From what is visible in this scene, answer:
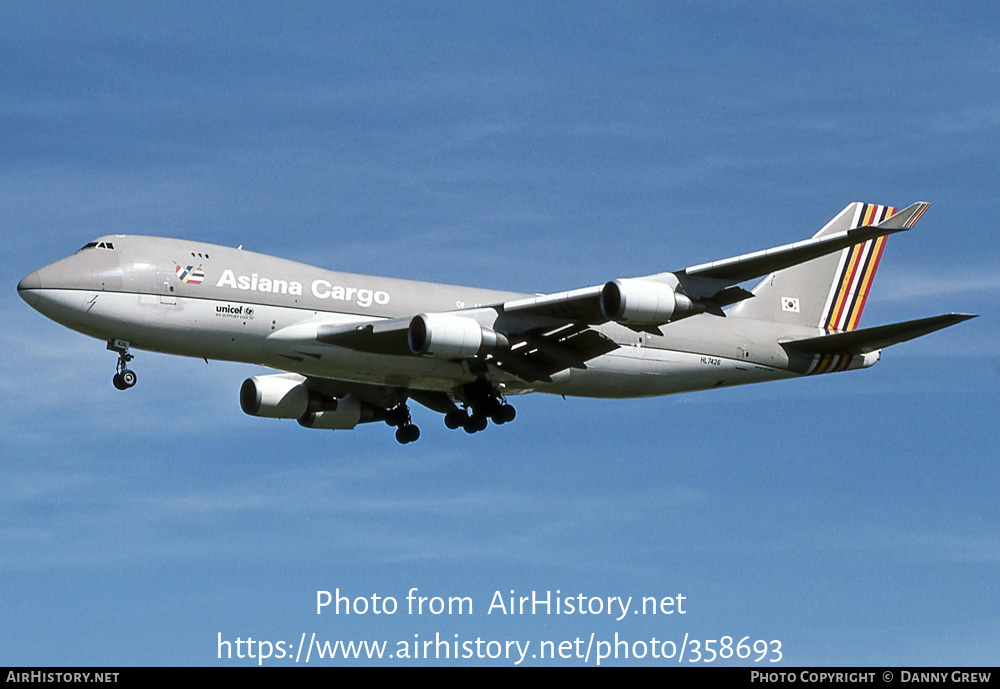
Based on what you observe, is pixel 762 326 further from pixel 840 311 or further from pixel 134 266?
pixel 134 266

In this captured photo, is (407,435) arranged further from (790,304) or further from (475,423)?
(790,304)

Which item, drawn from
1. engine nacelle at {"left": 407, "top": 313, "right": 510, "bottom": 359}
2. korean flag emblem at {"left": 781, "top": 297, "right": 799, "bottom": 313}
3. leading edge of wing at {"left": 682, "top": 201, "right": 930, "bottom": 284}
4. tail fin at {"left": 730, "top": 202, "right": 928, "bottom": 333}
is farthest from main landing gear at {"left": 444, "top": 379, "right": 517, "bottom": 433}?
korean flag emblem at {"left": 781, "top": 297, "right": 799, "bottom": 313}

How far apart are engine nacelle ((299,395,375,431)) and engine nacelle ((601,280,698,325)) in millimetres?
11705

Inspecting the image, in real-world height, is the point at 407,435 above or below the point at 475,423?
above

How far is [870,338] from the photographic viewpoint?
4469cm

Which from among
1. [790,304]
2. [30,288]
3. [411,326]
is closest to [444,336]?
[411,326]

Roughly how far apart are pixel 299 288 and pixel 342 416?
24.8ft

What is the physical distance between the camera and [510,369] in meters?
41.5

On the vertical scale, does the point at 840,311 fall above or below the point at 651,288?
above

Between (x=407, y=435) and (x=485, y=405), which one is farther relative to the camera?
(x=407, y=435)

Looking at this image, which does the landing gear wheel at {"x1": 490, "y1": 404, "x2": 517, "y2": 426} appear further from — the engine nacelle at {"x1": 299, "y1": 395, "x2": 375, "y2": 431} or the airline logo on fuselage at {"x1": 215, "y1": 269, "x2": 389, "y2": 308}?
the engine nacelle at {"x1": 299, "y1": 395, "x2": 375, "y2": 431}

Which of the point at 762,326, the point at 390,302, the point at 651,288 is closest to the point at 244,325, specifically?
the point at 390,302

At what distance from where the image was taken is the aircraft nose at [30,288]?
38.2 metres
